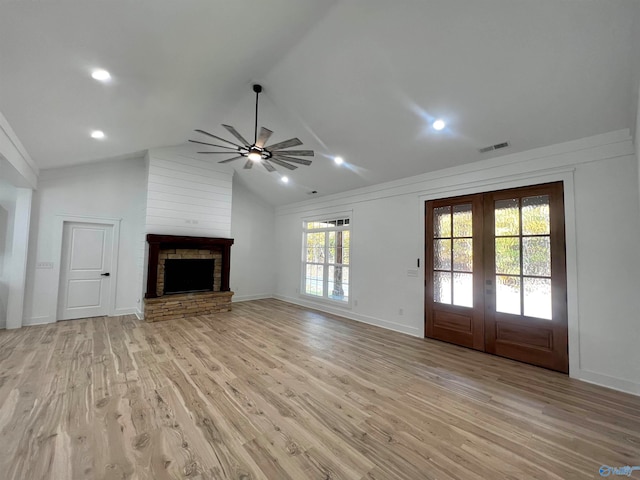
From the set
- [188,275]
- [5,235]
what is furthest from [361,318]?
[5,235]

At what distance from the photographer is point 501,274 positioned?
12.1 ft

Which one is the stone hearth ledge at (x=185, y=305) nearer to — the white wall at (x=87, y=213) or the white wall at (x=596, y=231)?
the white wall at (x=87, y=213)

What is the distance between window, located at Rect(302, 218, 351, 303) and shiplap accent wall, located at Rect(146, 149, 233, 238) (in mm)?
2198

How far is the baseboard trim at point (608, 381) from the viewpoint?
272 cm

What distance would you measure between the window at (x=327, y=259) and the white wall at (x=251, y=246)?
4.89 feet

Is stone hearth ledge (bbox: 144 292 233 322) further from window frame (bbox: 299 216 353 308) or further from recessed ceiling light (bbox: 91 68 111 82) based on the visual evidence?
recessed ceiling light (bbox: 91 68 111 82)

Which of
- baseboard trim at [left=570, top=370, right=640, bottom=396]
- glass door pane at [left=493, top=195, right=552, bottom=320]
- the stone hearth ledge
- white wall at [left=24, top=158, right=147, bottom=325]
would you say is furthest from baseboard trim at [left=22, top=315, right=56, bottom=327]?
baseboard trim at [left=570, top=370, right=640, bottom=396]

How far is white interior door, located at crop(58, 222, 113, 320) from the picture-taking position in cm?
524

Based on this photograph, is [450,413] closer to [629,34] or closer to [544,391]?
[544,391]

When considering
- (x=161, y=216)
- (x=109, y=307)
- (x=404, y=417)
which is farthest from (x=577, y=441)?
(x=109, y=307)

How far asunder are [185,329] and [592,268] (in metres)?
6.05

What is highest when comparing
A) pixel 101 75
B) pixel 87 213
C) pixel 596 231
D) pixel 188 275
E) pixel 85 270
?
pixel 101 75

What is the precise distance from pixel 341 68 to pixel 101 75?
2.57 meters

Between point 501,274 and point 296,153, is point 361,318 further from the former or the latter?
point 296,153
